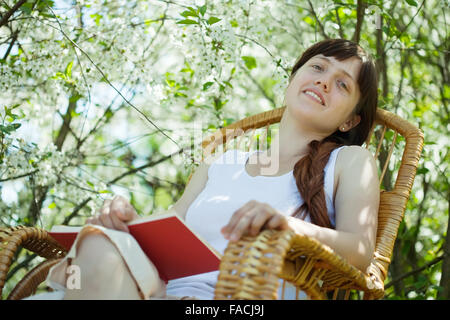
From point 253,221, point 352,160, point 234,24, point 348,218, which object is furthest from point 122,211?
point 234,24

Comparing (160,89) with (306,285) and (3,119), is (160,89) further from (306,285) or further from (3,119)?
(306,285)

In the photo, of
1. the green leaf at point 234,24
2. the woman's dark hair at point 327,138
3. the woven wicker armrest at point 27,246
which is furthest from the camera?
the green leaf at point 234,24

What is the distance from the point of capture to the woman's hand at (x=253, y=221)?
3.95 feet

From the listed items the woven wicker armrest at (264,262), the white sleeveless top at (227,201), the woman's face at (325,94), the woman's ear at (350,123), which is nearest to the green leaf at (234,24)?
the woman's face at (325,94)

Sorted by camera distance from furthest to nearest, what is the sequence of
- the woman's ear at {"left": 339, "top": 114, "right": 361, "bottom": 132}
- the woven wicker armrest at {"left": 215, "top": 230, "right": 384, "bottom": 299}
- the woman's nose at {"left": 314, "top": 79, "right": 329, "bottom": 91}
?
the woman's ear at {"left": 339, "top": 114, "right": 361, "bottom": 132}, the woman's nose at {"left": 314, "top": 79, "right": 329, "bottom": 91}, the woven wicker armrest at {"left": 215, "top": 230, "right": 384, "bottom": 299}

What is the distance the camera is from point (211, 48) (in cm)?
262

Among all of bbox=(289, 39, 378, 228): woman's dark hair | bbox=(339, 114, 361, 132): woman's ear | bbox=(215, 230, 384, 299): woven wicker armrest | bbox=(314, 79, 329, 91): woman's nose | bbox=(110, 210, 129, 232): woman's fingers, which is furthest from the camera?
bbox=(339, 114, 361, 132): woman's ear

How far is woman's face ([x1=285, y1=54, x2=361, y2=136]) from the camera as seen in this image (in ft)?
6.27

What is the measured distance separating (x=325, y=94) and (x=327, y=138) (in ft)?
0.61

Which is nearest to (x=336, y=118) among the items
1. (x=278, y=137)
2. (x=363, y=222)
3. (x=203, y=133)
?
(x=278, y=137)

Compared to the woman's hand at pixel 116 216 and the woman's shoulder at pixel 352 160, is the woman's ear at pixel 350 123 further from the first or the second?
the woman's hand at pixel 116 216

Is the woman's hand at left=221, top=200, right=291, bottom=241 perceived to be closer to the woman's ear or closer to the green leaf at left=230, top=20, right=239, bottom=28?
the woman's ear

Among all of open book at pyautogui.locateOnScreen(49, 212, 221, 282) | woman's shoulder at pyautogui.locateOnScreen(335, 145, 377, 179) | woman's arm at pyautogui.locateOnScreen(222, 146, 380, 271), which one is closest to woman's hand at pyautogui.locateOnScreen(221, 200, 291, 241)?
woman's arm at pyautogui.locateOnScreen(222, 146, 380, 271)

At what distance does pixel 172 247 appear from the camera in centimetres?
142
